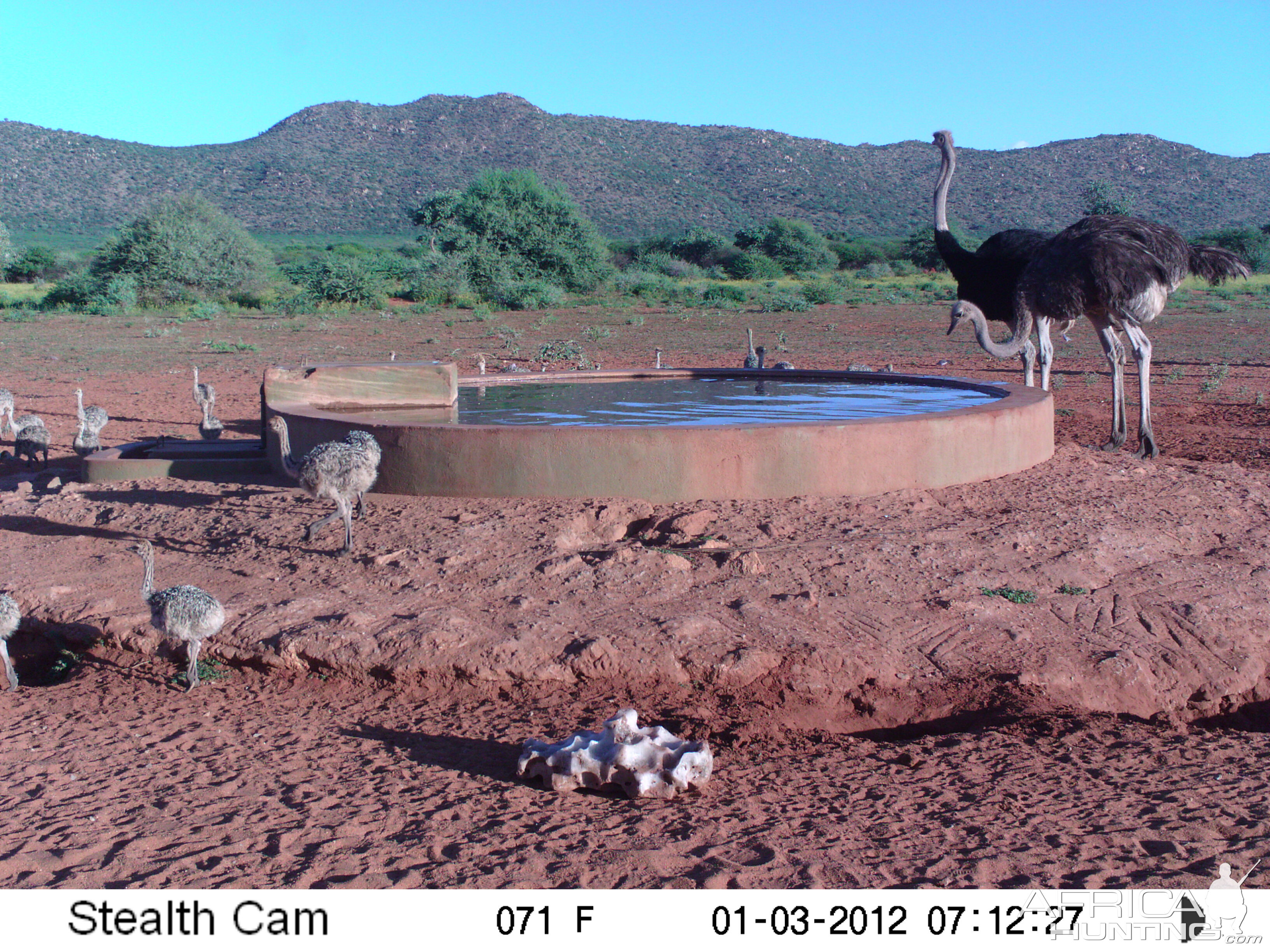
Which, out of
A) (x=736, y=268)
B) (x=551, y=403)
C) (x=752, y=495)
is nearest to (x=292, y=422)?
(x=551, y=403)

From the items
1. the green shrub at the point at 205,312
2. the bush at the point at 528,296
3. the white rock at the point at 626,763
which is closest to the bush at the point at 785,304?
the bush at the point at 528,296

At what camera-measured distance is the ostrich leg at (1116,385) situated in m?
10.1

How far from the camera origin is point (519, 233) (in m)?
40.6

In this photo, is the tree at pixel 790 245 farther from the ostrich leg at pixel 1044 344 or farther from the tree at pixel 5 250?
the ostrich leg at pixel 1044 344

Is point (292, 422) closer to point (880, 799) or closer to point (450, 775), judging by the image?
point (450, 775)

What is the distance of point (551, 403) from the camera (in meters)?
10.1

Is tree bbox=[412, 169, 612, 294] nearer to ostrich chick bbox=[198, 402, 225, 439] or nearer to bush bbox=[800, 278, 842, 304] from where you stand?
bush bbox=[800, 278, 842, 304]

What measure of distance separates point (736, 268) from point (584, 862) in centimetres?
4727

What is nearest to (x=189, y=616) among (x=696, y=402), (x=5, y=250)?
(x=696, y=402)

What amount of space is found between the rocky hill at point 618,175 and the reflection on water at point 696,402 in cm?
5829

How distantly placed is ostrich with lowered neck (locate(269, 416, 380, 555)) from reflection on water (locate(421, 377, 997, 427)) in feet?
5.20

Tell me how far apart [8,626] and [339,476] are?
1.82 m

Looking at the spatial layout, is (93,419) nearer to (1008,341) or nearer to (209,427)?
(209,427)

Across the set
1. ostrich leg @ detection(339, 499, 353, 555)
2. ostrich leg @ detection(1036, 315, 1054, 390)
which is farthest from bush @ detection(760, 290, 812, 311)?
ostrich leg @ detection(339, 499, 353, 555)
